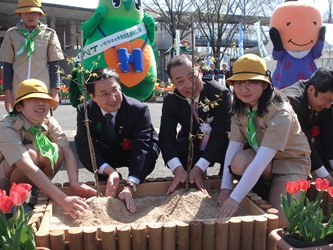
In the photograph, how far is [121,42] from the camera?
4766 mm

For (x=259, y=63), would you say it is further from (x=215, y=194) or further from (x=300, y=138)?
(x=215, y=194)

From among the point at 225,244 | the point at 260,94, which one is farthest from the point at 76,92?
the point at 225,244

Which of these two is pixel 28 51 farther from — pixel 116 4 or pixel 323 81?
pixel 323 81

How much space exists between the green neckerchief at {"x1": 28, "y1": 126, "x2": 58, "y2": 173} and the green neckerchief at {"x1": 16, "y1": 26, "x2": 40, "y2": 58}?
131 centimetres

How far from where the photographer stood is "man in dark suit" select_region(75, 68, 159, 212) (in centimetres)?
266

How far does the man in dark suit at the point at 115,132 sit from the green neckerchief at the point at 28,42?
3.62 ft

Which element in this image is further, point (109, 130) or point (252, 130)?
point (109, 130)

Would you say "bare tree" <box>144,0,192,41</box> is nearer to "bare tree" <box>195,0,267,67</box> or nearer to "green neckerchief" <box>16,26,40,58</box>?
"bare tree" <box>195,0,267,67</box>

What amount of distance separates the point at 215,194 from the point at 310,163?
66 cm

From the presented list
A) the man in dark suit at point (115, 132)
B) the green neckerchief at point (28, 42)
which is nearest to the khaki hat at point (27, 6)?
the green neckerchief at point (28, 42)

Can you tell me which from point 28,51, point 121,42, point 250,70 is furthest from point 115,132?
point 121,42

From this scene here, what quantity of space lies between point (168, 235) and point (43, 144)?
1.15 metres

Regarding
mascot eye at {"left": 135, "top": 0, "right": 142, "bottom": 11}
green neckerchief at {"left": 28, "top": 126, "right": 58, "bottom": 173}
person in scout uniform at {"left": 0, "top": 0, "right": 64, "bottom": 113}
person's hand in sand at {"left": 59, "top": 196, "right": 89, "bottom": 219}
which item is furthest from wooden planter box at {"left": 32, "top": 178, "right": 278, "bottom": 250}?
mascot eye at {"left": 135, "top": 0, "right": 142, "bottom": 11}

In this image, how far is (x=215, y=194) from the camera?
2680mm
